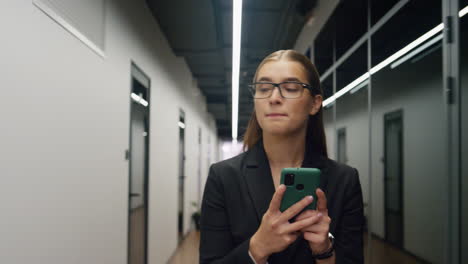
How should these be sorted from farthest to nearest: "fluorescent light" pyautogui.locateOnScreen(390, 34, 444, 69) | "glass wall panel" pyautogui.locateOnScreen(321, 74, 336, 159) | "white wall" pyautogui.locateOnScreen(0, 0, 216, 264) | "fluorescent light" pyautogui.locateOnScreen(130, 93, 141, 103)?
"glass wall panel" pyautogui.locateOnScreen(321, 74, 336, 159)
"fluorescent light" pyautogui.locateOnScreen(130, 93, 141, 103)
"fluorescent light" pyautogui.locateOnScreen(390, 34, 444, 69)
"white wall" pyautogui.locateOnScreen(0, 0, 216, 264)

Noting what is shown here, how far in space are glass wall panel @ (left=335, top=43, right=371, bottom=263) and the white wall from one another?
2240 millimetres

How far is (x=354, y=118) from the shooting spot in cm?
307

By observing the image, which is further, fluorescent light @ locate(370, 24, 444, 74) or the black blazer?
fluorescent light @ locate(370, 24, 444, 74)

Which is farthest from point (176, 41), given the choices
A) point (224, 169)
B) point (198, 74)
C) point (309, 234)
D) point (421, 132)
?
point (309, 234)

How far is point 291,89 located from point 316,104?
0.13 meters

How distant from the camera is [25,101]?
1.48 meters

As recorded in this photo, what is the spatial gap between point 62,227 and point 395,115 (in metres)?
2.37

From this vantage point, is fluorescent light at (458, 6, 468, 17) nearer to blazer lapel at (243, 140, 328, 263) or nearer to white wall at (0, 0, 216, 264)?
blazer lapel at (243, 140, 328, 263)

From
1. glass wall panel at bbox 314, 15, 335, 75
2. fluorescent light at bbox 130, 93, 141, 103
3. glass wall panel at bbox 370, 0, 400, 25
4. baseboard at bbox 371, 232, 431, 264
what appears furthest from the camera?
glass wall panel at bbox 314, 15, 335, 75

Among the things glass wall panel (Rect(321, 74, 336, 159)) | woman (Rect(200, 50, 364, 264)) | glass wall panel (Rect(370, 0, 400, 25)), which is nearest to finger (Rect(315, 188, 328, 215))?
woman (Rect(200, 50, 364, 264))

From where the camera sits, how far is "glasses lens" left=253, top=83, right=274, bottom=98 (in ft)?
3.10

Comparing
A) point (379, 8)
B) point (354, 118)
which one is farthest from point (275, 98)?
point (354, 118)

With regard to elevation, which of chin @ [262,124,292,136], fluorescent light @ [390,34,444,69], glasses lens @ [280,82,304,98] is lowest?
chin @ [262,124,292,136]

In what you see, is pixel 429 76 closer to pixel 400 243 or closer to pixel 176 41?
pixel 400 243
